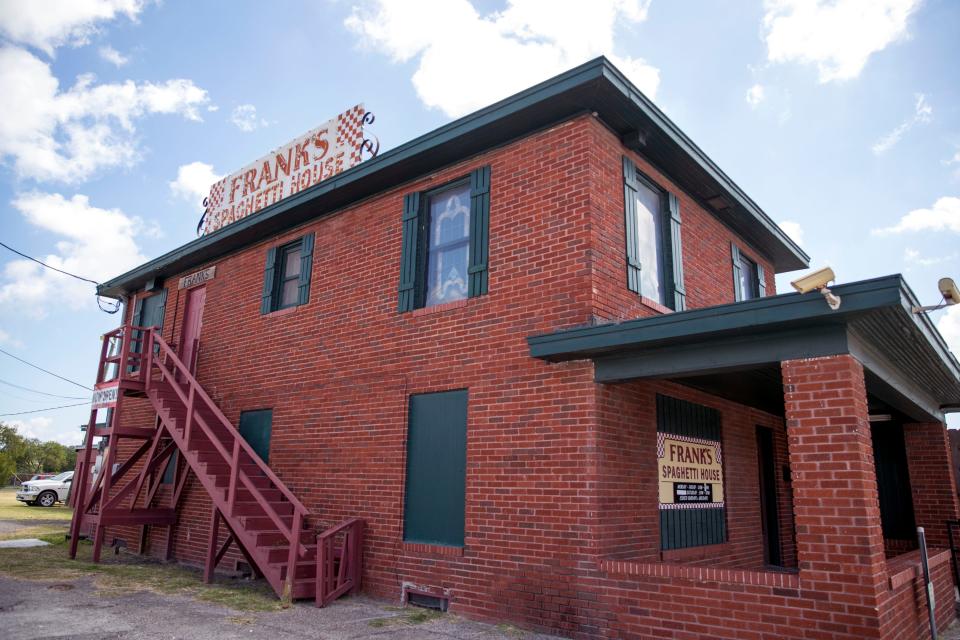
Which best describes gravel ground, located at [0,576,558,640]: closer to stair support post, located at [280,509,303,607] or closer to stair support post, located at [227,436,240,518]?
stair support post, located at [280,509,303,607]

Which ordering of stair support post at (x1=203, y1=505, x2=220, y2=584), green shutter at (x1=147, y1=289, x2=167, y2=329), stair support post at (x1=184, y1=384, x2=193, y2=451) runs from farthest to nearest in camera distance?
1. green shutter at (x1=147, y1=289, x2=167, y2=329)
2. stair support post at (x1=184, y1=384, x2=193, y2=451)
3. stair support post at (x1=203, y1=505, x2=220, y2=584)

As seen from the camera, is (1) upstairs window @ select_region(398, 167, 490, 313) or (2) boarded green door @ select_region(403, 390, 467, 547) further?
(1) upstairs window @ select_region(398, 167, 490, 313)

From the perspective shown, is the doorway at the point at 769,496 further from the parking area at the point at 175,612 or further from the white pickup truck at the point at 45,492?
the white pickup truck at the point at 45,492

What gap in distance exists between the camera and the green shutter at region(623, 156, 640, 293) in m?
8.34

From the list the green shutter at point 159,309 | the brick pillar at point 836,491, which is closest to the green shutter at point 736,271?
the brick pillar at point 836,491

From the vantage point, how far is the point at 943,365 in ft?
25.0

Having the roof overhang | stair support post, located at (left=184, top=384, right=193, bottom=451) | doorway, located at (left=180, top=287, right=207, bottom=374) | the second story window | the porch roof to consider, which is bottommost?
stair support post, located at (left=184, top=384, right=193, bottom=451)

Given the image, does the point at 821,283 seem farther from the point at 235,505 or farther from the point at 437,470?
the point at 235,505

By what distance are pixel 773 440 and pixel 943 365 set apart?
446 centimetres

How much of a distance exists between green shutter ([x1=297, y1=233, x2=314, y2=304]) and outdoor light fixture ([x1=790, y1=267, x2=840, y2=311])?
7803 millimetres

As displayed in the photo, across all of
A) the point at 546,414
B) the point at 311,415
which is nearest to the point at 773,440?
the point at 546,414

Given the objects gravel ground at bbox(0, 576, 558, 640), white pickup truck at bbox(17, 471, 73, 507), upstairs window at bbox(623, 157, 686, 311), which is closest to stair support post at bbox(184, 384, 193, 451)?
gravel ground at bbox(0, 576, 558, 640)

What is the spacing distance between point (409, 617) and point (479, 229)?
4702 millimetres

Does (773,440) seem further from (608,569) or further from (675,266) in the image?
(608,569)
